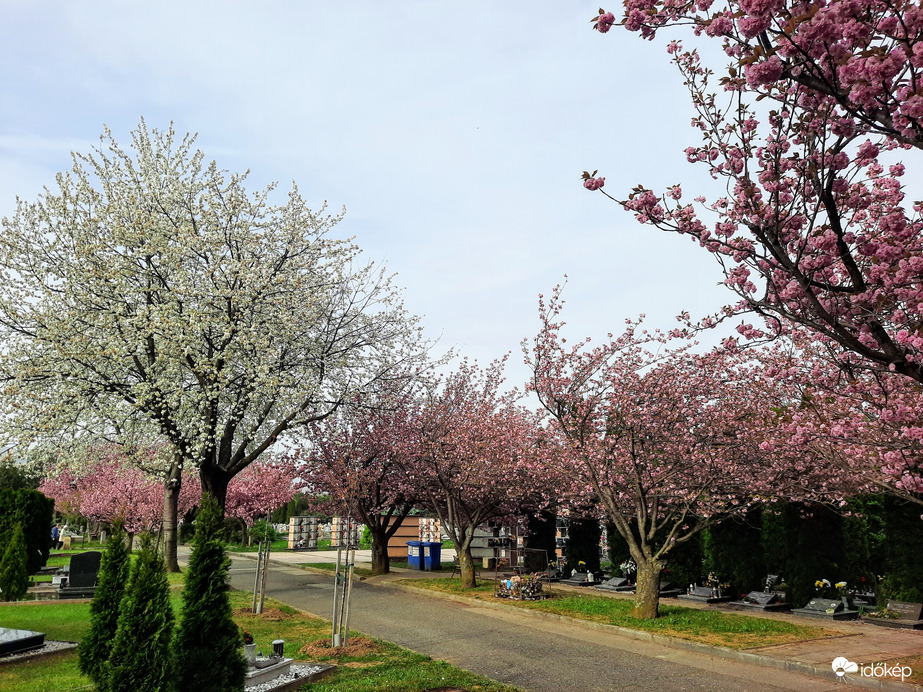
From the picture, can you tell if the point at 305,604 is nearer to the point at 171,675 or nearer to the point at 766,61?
the point at 171,675

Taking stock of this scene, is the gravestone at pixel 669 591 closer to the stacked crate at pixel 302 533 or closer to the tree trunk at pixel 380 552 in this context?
the tree trunk at pixel 380 552

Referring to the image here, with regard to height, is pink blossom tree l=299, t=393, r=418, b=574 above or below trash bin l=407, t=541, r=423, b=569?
above

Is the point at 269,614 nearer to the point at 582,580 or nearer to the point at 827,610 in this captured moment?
the point at 582,580

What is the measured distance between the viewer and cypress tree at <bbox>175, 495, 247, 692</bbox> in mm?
6852

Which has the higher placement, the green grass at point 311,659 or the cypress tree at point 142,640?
the cypress tree at point 142,640

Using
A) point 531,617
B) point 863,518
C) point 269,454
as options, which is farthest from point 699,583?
point 269,454

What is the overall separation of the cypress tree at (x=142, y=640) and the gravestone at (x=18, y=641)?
454cm

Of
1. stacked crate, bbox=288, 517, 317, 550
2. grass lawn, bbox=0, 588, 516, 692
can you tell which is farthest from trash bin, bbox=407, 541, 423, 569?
stacked crate, bbox=288, 517, 317, 550

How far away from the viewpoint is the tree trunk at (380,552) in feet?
85.3

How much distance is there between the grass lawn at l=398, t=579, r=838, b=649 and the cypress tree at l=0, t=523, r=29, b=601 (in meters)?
12.3

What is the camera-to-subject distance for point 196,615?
23.2ft

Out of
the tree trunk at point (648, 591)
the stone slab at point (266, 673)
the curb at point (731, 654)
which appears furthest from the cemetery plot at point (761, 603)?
the stone slab at point (266, 673)

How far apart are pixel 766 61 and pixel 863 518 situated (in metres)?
15.8

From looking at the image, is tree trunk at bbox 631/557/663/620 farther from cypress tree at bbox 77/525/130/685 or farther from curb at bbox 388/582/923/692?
cypress tree at bbox 77/525/130/685
